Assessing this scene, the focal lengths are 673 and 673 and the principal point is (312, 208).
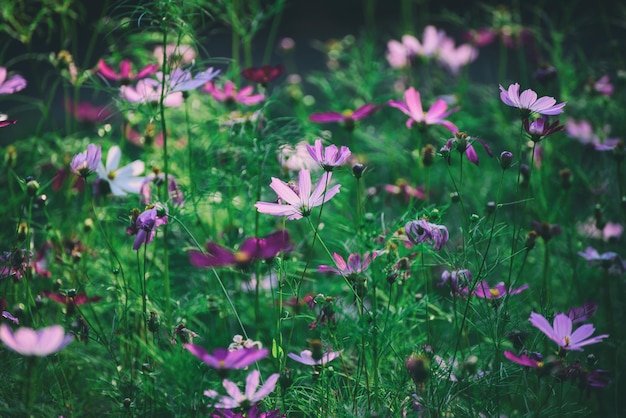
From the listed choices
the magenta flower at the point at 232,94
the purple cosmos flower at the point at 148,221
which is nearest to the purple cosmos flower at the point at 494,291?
the purple cosmos flower at the point at 148,221

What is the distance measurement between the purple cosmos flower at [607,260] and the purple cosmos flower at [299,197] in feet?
1.82

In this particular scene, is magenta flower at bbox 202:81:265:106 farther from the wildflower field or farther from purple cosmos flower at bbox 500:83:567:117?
purple cosmos flower at bbox 500:83:567:117

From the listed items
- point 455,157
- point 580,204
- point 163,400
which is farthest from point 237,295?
point 580,204

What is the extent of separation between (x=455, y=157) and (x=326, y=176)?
2.64 ft

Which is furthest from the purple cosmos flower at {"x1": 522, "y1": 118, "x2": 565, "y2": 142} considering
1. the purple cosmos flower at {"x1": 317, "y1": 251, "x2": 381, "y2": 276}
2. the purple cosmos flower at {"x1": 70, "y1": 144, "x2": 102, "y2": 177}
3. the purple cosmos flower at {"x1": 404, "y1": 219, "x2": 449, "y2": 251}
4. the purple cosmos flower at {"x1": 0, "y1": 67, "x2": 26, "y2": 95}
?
the purple cosmos flower at {"x1": 0, "y1": 67, "x2": 26, "y2": 95}

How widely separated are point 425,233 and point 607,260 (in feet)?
1.46

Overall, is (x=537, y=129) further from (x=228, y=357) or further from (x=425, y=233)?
(x=228, y=357)

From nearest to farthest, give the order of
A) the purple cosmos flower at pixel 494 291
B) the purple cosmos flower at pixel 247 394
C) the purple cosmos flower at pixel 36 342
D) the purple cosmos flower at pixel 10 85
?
1. the purple cosmos flower at pixel 36 342
2. the purple cosmos flower at pixel 247 394
3. the purple cosmos flower at pixel 494 291
4. the purple cosmos flower at pixel 10 85

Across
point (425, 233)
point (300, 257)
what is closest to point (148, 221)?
point (425, 233)

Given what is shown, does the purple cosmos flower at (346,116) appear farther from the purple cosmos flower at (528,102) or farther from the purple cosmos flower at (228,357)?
the purple cosmos flower at (228,357)

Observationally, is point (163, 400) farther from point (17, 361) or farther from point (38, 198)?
point (38, 198)

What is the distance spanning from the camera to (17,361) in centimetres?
104

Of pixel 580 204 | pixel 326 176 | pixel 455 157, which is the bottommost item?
pixel 580 204

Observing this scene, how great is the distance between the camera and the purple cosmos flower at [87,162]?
1040 mm
